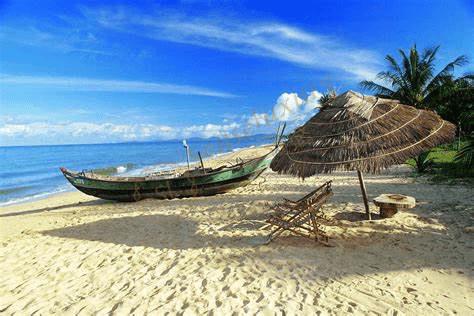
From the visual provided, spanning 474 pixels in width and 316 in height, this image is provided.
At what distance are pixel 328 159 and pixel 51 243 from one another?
615cm

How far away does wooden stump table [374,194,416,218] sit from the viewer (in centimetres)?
591

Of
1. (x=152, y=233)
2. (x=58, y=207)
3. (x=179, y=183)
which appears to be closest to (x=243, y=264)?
(x=152, y=233)

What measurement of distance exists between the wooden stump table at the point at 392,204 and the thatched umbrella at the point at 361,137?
1.15 m

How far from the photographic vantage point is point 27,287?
484cm

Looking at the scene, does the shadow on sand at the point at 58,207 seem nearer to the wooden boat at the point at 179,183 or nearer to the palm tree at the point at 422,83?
the wooden boat at the point at 179,183

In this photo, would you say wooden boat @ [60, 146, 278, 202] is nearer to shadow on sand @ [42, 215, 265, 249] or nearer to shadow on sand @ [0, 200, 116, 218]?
shadow on sand @ [0, 200, 116, 218]

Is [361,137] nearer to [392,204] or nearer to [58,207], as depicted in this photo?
[392,204]

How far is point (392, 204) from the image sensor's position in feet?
19.7

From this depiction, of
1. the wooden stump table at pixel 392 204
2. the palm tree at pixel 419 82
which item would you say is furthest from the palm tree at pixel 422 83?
the wooden stump table at pixel 392 204

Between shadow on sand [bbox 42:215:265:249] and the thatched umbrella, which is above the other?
the thatched umbrella

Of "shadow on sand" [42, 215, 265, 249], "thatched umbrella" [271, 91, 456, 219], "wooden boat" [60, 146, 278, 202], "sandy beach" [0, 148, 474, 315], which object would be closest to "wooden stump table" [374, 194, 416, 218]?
"sandy beach" [0, 148, 474, 315]

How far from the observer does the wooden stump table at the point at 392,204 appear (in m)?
5.91

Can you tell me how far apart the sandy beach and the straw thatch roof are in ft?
4.63

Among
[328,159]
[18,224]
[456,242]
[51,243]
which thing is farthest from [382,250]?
[18,224]
